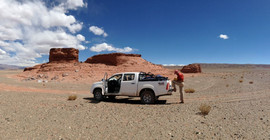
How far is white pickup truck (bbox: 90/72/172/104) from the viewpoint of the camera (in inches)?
356

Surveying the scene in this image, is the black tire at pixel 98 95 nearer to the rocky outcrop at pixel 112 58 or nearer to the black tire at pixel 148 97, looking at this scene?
the black tire at pixel 148 97

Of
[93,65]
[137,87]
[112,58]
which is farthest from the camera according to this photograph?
[112,58]

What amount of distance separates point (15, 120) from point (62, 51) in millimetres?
46741

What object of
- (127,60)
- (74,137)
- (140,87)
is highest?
(127,60)

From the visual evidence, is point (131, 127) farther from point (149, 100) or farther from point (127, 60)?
point (127, 60)

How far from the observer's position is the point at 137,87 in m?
9.49

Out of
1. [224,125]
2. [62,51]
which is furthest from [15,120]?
[62,51]

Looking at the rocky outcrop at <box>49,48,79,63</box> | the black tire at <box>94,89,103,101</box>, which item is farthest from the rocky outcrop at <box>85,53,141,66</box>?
the black tire at <box>94,89,103,101</box>

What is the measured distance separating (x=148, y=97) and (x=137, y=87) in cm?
84

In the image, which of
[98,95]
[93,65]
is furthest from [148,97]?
[93,65]

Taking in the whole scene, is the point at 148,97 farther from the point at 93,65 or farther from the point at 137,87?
the point at 93,65

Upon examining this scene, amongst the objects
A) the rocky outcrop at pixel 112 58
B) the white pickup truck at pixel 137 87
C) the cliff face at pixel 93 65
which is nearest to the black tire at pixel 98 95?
the white pickup truck at pixel 137 87

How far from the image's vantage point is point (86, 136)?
4465 mm

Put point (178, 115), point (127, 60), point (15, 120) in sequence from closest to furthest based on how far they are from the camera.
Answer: point (15, 120)
point (178, 115)
point (127, 60)
